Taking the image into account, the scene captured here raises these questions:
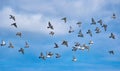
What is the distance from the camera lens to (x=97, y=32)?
16225 centimetres

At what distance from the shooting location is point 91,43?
17325cm

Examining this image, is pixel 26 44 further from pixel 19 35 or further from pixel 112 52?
pixel 112 52

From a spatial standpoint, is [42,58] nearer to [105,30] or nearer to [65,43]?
[65,43]

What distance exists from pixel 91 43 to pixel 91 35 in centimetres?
1013

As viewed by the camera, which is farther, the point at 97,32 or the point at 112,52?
the point at 112,52

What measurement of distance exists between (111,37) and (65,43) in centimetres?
1545

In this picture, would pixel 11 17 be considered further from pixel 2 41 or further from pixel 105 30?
pixel 105 30

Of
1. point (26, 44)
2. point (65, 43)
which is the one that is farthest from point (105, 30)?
point (26, 44)

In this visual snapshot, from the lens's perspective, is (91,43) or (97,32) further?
(91,43)

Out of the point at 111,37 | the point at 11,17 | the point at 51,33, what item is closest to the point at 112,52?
the point at 111,37

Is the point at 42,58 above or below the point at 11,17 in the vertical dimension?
below

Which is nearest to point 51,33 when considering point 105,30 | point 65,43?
point 65,43

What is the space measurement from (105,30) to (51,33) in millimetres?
17844

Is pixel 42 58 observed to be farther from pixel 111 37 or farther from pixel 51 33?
pixel 111 37
